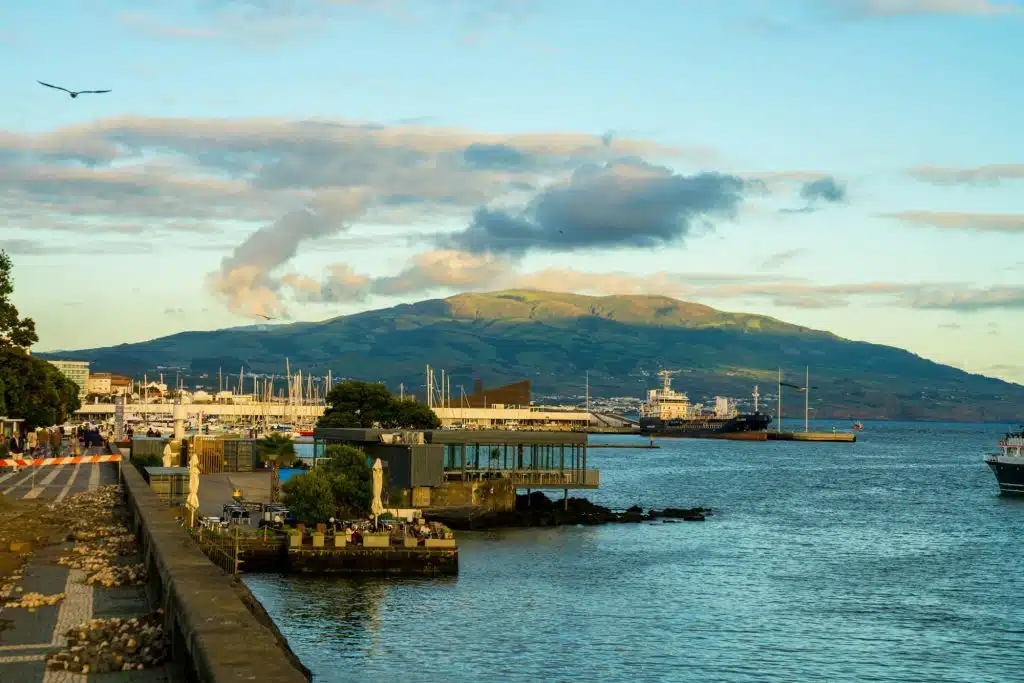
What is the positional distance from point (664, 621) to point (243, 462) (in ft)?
210

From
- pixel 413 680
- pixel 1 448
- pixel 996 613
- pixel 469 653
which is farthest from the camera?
pixel 1 448

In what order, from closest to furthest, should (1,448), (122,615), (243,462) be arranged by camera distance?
(122,615), (1,448), (243,462)

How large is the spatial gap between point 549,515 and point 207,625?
6299 centimetres

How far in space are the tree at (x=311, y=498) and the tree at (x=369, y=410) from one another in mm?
→ 65148

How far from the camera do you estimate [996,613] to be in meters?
47.9

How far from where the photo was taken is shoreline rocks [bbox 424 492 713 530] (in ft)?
234

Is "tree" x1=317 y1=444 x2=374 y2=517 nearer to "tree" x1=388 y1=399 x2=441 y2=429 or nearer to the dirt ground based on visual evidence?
the dirt ground

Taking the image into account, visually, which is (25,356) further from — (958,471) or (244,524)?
(958,471)

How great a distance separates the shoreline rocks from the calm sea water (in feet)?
7.23

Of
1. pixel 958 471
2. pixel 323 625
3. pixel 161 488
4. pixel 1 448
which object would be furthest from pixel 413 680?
pixel 958 471

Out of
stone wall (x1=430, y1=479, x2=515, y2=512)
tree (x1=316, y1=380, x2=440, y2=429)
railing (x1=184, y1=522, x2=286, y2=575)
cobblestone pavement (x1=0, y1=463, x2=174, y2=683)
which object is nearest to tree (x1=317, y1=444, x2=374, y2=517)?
railing (x1=184, y1=522, x2=286, y2=575)

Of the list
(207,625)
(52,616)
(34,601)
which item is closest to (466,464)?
(34,601)

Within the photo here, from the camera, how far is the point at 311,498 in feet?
186

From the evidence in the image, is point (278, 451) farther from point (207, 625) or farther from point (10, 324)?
point (207, 625)
